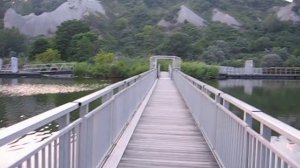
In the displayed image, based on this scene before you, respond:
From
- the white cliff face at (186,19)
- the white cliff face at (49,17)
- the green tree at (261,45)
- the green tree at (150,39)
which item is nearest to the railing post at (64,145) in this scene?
the green tree at (150,39)

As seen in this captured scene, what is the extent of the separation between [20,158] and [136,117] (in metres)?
7.21

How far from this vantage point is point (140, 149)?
627 centimetres

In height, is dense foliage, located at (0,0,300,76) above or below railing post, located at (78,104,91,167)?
above

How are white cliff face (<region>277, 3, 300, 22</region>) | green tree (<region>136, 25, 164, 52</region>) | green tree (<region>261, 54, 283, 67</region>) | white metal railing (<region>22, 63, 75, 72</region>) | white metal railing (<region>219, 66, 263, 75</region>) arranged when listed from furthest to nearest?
1. white cliff face (<region>277, 3, 300, 22</region>)
2. green tree (<region>136, 25, 164, 52</region>)
3. green tree (<region>261, 54, 283, 67</region>)
4. white metal railing (<region>219, 66, 263, 75</region>)
5. white metal railing (<region>22, 63, 75, 72</region>)

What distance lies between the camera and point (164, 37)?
3450 inches

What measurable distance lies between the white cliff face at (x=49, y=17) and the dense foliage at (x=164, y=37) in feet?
10.2

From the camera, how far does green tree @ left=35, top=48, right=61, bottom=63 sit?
59.5 m

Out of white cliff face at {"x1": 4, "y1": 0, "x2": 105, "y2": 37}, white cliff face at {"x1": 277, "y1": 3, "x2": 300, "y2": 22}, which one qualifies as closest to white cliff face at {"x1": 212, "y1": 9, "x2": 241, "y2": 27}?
white cliff face at {"x1": 277, "y1": 3, "x2": 300, "y2": 22}

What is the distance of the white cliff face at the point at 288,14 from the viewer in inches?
4173

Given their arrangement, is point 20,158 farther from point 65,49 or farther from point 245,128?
point 65,49

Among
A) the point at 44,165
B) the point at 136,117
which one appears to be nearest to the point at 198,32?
the point at 136,117

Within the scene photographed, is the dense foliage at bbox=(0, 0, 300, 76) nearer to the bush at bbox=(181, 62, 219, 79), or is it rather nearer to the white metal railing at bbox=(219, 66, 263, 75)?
the white metal railing at bbox=(219, 66, 263, 75)

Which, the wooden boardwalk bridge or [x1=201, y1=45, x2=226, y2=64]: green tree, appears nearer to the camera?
the wooden boardwalk bridge

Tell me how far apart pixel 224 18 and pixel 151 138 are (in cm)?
10910
